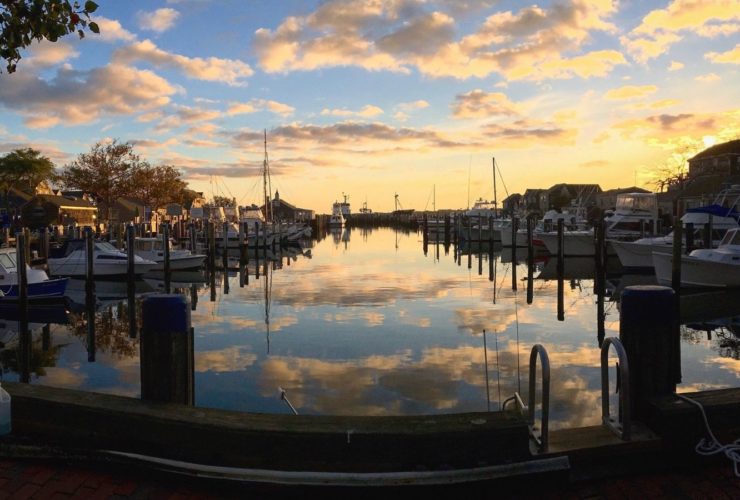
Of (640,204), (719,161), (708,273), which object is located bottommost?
(708,273)

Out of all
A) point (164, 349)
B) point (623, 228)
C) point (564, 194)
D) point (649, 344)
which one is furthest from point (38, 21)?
point (564, 194)

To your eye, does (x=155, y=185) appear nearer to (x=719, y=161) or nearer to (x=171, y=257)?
(x=171, y=257)

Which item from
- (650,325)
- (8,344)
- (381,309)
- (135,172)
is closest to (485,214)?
(135,172)

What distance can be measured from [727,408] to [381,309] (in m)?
16.0

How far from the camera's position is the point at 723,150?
7300 cm

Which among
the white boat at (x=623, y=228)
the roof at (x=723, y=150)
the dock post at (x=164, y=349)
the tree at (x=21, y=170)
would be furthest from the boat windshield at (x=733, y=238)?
the tree at (x=21, y=170)

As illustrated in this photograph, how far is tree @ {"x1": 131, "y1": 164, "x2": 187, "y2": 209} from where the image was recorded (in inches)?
2981

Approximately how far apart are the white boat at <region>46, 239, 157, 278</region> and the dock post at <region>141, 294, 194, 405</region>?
1092 inches

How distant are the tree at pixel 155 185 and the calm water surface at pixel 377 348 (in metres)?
49.9

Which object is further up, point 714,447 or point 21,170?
point 21,170

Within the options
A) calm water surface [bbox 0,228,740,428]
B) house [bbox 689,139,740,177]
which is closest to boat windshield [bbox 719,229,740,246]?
calm water surface [bbox 0,228,740,428]

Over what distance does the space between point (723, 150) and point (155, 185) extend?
2730 inches

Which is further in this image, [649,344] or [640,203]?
[640,203]

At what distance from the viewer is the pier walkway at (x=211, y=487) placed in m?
5.02
